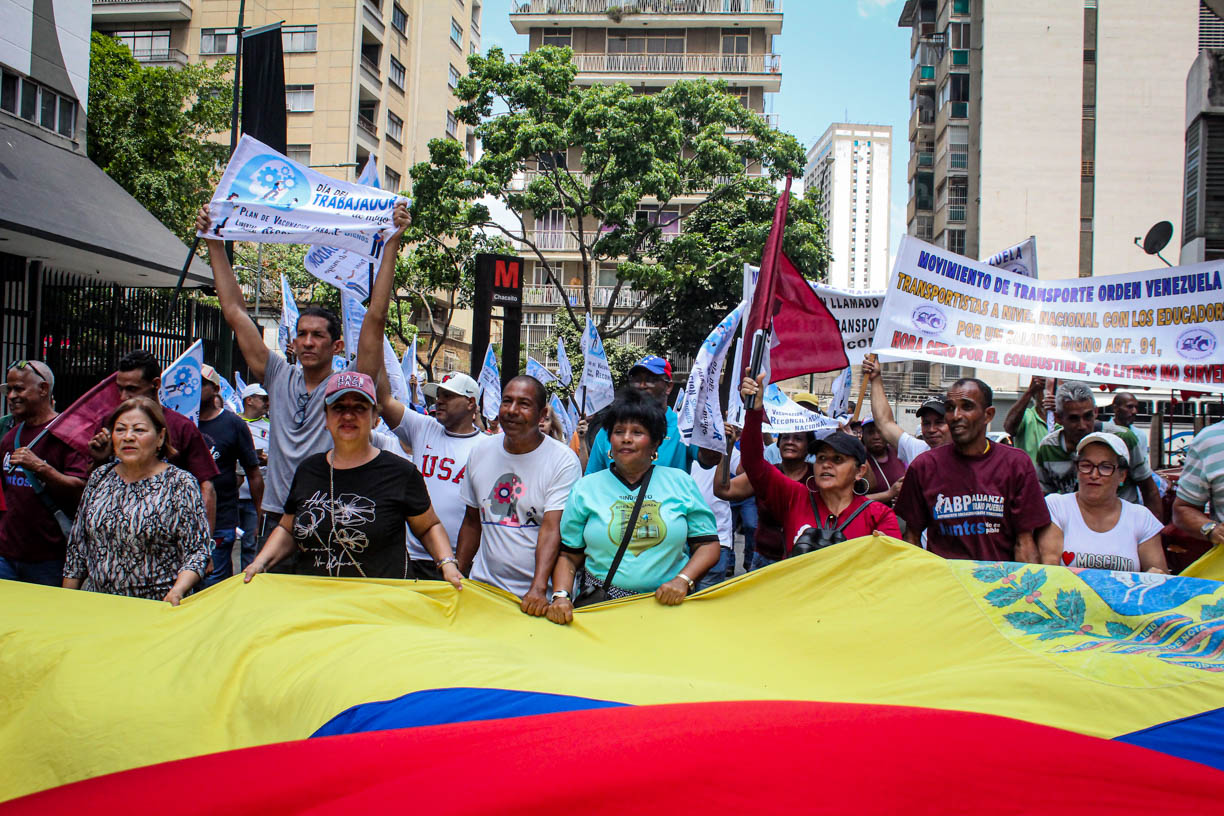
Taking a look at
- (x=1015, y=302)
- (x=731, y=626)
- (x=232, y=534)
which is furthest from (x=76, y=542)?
(x=1015, y=302)

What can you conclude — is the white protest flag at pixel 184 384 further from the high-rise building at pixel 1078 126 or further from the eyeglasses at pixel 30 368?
the high-rise building at pixel 1078 126

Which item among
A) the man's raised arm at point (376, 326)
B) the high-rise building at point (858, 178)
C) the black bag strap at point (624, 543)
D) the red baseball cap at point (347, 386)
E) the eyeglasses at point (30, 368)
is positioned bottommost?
the black bag strap at point (624, 543)

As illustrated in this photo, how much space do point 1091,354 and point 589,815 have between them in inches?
184

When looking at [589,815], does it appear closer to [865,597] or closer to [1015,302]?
[865,597]

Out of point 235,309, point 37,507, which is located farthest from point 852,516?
point 37,507

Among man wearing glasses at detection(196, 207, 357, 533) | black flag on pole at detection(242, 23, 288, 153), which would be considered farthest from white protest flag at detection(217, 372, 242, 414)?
man wearing glasses at detection(196, 207, 357, 533)

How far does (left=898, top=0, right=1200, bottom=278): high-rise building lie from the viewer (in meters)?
41.9

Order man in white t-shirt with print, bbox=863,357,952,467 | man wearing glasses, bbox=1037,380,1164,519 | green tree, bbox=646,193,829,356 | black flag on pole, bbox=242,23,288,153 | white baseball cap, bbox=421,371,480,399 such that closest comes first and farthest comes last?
man in white t-shirt with print, bbox=863,357,952,467, white baseball cap, bbox=421,371,480,399, man wearing glasses, bbox=1037,380,1164,519, black flag on pole, bbox=242,23,288,153, green tree, bbox=646,193,829,356

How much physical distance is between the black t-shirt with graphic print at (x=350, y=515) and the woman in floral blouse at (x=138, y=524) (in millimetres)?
542

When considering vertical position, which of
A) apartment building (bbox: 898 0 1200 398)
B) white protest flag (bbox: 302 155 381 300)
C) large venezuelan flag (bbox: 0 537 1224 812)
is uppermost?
apartment building (bbox: 898 0 1200 398)

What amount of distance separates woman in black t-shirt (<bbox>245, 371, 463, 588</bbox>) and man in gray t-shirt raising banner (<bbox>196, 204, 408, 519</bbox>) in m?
0.57

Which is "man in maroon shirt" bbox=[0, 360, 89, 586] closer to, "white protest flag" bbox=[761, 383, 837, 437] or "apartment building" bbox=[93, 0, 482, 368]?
"white protest flag" bbox=[761, 383, 837, 437]

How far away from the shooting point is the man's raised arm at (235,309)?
15.6 feet

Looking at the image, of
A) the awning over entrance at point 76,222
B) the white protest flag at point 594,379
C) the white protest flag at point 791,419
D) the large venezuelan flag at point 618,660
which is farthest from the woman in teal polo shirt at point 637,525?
the awning over entrance at point 76,222
